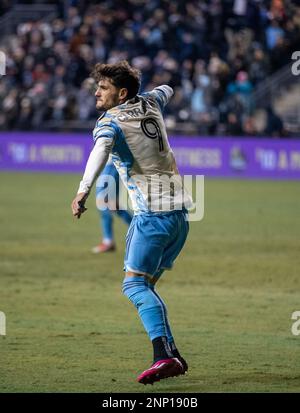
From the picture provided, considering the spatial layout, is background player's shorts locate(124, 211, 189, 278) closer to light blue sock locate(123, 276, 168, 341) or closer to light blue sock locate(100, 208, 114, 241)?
light blue sock locate(123, 276, 168, 341)

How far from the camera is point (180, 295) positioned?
10.5 meters

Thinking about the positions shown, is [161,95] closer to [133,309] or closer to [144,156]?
[144,156]

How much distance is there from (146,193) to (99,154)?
1.84ft

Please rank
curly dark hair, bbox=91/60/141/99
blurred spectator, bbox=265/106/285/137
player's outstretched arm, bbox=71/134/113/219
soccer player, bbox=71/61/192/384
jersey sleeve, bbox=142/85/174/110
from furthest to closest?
blurred spectator, bbox=265/106/285/137 → jersey sleeve, bbox=142/85/174/110 → curly dark hair, bbox=91/60/141/99 → soccer player, bbox=71/61/192/384 → player's outstretched arm, bbox=71/134/113/219

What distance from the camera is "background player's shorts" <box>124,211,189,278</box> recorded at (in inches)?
259

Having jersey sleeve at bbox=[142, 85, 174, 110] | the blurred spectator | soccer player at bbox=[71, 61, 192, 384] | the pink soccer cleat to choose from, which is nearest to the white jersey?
soccer player at bbox=[71, 61, 192, 384]

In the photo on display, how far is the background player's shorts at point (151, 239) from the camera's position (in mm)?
6582

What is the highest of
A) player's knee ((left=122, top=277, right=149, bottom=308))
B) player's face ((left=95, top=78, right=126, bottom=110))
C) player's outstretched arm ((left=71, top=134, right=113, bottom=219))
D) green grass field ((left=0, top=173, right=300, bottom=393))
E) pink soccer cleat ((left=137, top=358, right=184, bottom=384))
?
player's face ((left=95, top=78, right=126, bottom=110))

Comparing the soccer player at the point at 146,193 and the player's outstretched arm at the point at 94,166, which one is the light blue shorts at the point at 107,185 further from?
the player's outstretched arm at the point at 94,166

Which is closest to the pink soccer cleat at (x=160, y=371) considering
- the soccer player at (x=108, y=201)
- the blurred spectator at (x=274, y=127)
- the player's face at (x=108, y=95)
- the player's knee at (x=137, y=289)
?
the player's knee at (x=137, y=289)

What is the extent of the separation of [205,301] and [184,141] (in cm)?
1559

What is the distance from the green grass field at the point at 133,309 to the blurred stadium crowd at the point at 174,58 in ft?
28.8

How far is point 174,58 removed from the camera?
28.0 metres

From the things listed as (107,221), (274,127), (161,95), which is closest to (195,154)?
(274,127)
